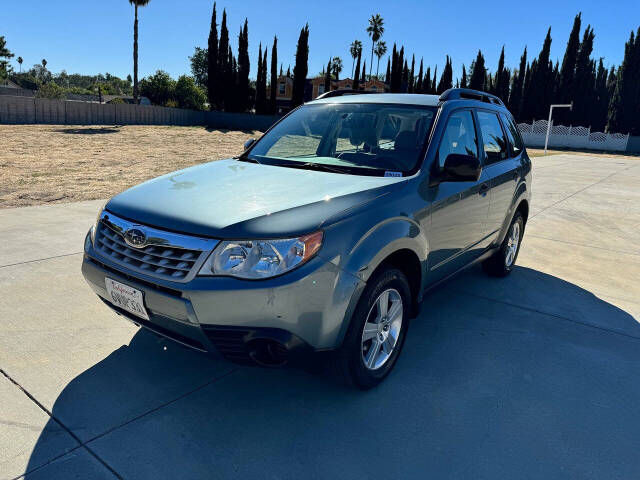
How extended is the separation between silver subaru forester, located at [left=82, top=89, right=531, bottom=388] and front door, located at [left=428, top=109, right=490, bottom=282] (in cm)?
2

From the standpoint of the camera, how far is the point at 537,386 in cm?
304

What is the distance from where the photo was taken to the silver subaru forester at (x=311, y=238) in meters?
2.27

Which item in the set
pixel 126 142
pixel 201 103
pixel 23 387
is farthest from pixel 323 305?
pixel 201 103

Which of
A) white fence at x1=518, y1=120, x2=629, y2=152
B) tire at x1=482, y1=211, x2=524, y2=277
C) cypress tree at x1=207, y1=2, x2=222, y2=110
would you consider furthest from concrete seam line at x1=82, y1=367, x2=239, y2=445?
cypress tree at x1=207, y1=2, x2=222, y2=110

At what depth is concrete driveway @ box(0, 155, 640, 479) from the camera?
229 centimetres

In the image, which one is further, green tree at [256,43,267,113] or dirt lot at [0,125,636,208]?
green tree at [256,43,267,113]

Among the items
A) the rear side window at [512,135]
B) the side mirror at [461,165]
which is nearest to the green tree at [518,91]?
the rear side window at [512,135]

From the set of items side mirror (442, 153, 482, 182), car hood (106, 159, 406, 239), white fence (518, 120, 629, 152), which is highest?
white fence (518, 120, 629, 152)

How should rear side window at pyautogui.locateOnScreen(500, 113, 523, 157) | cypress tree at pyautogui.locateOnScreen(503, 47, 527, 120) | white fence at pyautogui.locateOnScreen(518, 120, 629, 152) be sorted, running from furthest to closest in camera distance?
cypress tree at pyautogui.locateOnScreen(503, 47, 527, 120) → white fence at pyautogui.locateOnScreen(518, 120, 629, 152) → rear side window at pyautogui.locateOnScreen(500, 113, 523, 157)

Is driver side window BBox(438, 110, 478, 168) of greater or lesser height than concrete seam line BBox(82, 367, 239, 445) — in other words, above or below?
above

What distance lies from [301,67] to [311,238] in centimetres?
4748

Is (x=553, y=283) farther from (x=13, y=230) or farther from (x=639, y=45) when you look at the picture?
(x=639, y=45)

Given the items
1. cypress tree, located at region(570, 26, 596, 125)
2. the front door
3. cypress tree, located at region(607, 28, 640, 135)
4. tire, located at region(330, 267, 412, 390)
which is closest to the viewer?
tire, located at region(330, 267, 412, 390)

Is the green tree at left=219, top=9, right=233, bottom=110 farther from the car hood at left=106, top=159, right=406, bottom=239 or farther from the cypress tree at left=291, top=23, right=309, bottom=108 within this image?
the car hood at left=106, top=159, right=406, bottom=239
